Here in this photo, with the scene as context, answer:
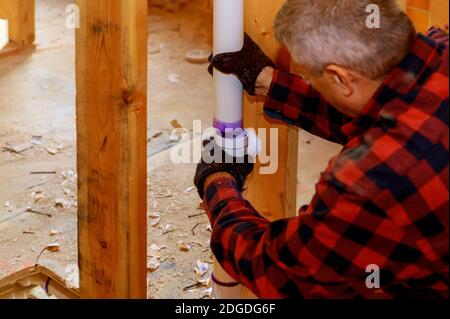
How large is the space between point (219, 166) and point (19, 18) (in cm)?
335

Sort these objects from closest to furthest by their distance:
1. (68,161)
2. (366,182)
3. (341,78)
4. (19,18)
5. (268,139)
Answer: (366,182) < (341,78) < (268,139) < (68,161) < (19,18)

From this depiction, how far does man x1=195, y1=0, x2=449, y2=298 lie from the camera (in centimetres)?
124

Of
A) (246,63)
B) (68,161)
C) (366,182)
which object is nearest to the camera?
(366,182)

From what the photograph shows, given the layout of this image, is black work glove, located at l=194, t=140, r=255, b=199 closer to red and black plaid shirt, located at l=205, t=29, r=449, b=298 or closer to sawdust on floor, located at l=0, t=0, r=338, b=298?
red and black plaid shirt, located at l=205, t=29, r=449, b=298

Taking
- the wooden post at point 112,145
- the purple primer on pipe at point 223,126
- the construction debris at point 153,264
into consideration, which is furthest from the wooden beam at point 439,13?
the construction debris at point 153,264

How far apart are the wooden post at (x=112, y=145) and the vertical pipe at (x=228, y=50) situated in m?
0.20

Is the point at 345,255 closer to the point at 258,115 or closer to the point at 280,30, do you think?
the point at 280,30

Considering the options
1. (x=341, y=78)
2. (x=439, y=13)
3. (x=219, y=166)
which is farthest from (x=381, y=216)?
(x=439, y=13)

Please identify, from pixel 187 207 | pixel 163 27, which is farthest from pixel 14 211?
pixel 163 27

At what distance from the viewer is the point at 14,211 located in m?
3.05

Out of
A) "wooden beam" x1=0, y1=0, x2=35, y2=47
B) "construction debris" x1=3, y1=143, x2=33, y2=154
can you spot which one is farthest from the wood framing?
"wooden beam" x1=0, y1=0, x2=35, y2=47

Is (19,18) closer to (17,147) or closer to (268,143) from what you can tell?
(17,147)

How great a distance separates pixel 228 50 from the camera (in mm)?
1668

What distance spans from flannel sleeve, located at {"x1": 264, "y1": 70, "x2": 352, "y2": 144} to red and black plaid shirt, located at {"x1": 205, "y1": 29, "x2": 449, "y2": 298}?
0.27 m
